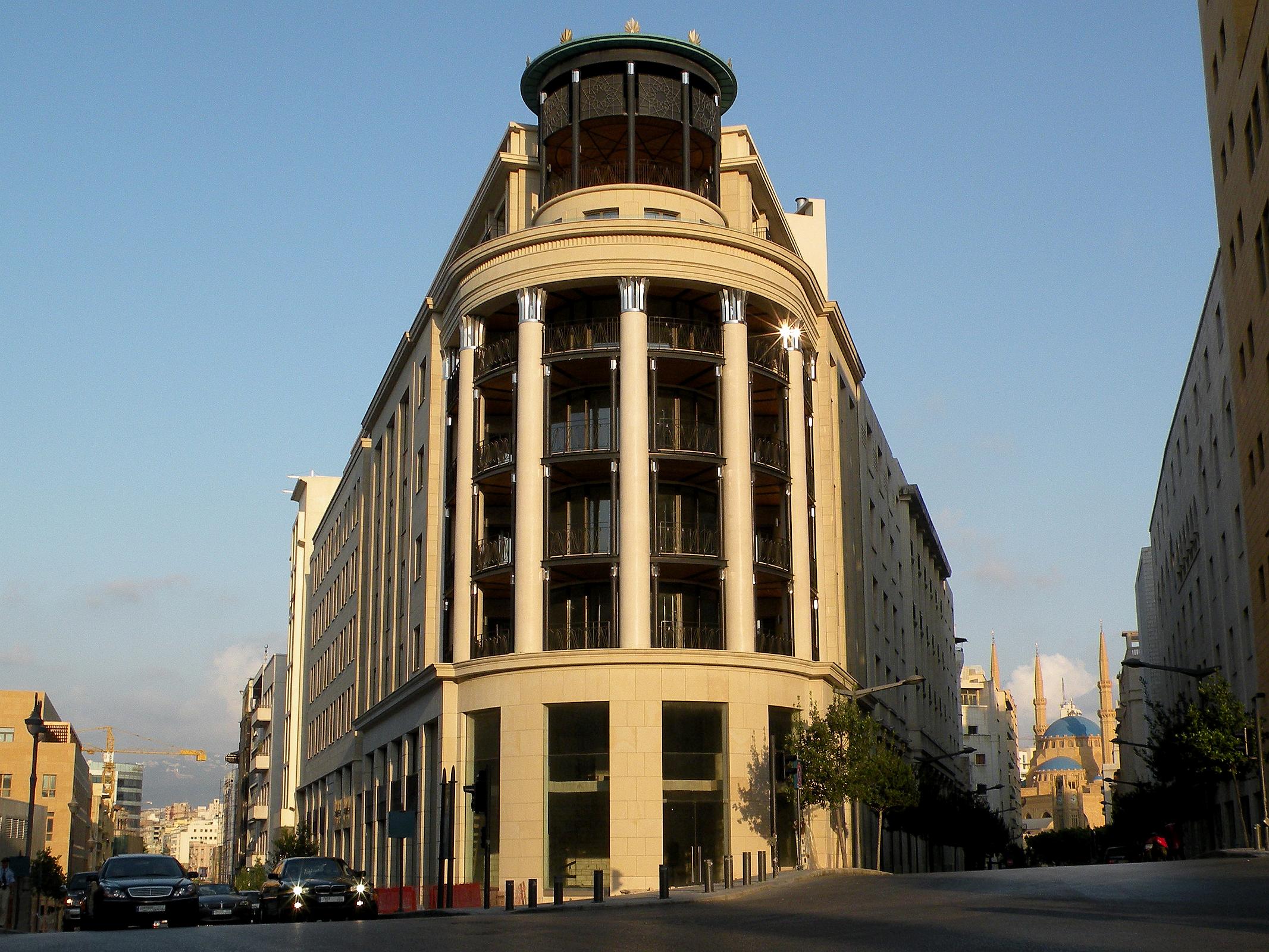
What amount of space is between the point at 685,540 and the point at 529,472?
5.24 m

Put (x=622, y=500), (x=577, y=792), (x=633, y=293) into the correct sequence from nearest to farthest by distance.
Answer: (x=577, y=792), (x=622, y=500), (x=633, y=293)

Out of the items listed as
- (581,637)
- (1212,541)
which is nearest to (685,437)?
(581,637)

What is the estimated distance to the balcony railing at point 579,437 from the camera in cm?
4556

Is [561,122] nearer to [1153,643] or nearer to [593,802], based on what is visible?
[593,802]

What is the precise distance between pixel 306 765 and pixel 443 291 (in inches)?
1909

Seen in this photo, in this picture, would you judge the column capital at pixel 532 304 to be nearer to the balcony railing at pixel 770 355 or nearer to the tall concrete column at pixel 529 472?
the tall concrete column at pixel 529 472

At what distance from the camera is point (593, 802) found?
140 ft

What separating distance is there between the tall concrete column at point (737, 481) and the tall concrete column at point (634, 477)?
97.1 inches

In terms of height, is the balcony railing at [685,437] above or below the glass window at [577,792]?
above

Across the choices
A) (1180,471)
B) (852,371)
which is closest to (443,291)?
(852,371)

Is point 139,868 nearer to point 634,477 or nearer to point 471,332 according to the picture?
point 634,477

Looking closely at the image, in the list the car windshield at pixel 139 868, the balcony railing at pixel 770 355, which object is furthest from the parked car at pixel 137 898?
the balcony railing at pixel 770 355

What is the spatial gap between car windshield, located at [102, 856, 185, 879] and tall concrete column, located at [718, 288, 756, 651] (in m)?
18.2

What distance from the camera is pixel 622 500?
145 feet
